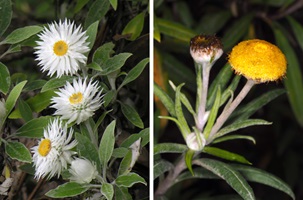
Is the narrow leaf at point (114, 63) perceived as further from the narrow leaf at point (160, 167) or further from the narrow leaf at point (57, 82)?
the narrow leaf at point (160, 167)

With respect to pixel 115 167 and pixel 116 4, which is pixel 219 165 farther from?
pixel 116 4

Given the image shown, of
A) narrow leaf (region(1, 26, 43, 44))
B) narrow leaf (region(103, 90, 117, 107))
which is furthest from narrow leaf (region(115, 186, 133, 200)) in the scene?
narrow leaf (region(1, 26, 43, 44))

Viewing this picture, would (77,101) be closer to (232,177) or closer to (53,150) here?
(53,150)

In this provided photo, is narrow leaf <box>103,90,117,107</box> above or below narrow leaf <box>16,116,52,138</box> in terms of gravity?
above

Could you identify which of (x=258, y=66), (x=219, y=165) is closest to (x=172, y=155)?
(x=219, y=165)

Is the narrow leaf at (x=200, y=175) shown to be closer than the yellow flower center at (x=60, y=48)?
→ No

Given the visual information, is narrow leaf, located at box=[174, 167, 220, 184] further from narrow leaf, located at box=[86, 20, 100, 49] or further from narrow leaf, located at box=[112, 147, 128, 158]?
narrow leaf, located at box=[86, 20, 100, 49]

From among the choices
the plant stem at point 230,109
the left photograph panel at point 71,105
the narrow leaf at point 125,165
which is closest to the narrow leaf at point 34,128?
the left photograph panel at point 71,105

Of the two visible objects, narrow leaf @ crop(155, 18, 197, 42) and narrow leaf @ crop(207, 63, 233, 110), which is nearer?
narrow leaf @ crop(207, 63, 233, 110)
